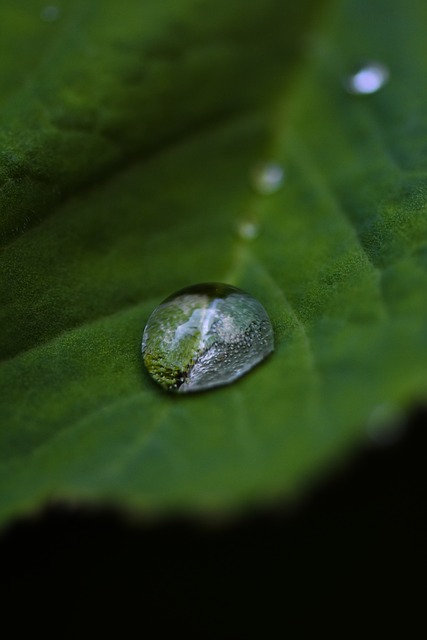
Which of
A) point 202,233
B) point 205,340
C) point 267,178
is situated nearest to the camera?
point 205,340

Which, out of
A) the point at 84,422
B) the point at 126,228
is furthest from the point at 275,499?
the point at 126,228

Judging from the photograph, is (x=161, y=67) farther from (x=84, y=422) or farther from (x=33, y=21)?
(x=84, y=422)

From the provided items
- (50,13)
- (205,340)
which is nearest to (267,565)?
(205,340)

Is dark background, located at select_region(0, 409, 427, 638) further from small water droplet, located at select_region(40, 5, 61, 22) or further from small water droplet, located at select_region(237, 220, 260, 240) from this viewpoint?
small water droplet, located at select_region(40, 5, 61, 22)

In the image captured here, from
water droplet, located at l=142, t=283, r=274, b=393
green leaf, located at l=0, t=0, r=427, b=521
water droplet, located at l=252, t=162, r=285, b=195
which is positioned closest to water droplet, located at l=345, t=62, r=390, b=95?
green leaf, located at l=0, t=0, r=427, b=521

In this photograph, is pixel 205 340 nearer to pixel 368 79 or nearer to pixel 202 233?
pixel 202 233
